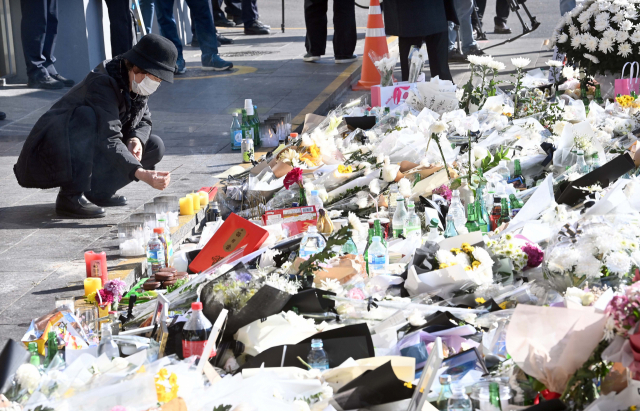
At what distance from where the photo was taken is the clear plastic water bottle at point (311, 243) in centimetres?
363

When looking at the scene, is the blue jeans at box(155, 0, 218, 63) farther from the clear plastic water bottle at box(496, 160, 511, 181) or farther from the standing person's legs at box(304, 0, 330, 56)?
the clear plastic water bottle at box(496, 160, 511, 181)

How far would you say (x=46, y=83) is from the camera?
8.93m

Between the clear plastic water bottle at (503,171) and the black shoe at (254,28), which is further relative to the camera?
the black shoe at (254,28)

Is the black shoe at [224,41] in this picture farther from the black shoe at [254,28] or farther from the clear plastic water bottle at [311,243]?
the clear plastic water bottle at [311,243]

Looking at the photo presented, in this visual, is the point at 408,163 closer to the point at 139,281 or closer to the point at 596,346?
the point at 139,281

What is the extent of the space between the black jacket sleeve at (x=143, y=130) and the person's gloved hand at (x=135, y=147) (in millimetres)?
62

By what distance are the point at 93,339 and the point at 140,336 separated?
21 cm

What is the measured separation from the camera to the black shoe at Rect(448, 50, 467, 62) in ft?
32.6

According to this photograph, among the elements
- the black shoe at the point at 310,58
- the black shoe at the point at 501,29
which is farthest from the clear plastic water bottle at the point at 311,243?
the black shoe at the point at 501,29

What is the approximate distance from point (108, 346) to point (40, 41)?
21.5ft

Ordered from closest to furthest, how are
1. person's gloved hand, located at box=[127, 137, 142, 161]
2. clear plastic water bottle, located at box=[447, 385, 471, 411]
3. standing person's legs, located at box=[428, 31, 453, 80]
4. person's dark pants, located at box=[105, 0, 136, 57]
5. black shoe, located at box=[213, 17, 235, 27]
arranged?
clear plastic water bottle, located at box=[447, 385, 471, 411]
person's gloved hand, located at box=[127, 137, 142, 161]
standing person's legs, located at box=[428, 31, 453, 80]
person's dark pants, located at box=[105, 0, 136, 57]
black shoe, located at box=[213, 17, 235, 27]

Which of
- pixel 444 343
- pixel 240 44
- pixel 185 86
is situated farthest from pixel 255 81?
pixel 444 343

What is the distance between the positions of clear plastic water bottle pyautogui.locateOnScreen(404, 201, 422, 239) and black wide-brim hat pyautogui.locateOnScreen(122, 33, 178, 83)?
5.93 ft

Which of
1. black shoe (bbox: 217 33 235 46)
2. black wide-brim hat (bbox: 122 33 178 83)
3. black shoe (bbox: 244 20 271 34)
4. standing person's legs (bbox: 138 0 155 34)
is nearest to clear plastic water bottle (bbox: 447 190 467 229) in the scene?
black wide-brim hat (bbox: 122 33 178 83)
